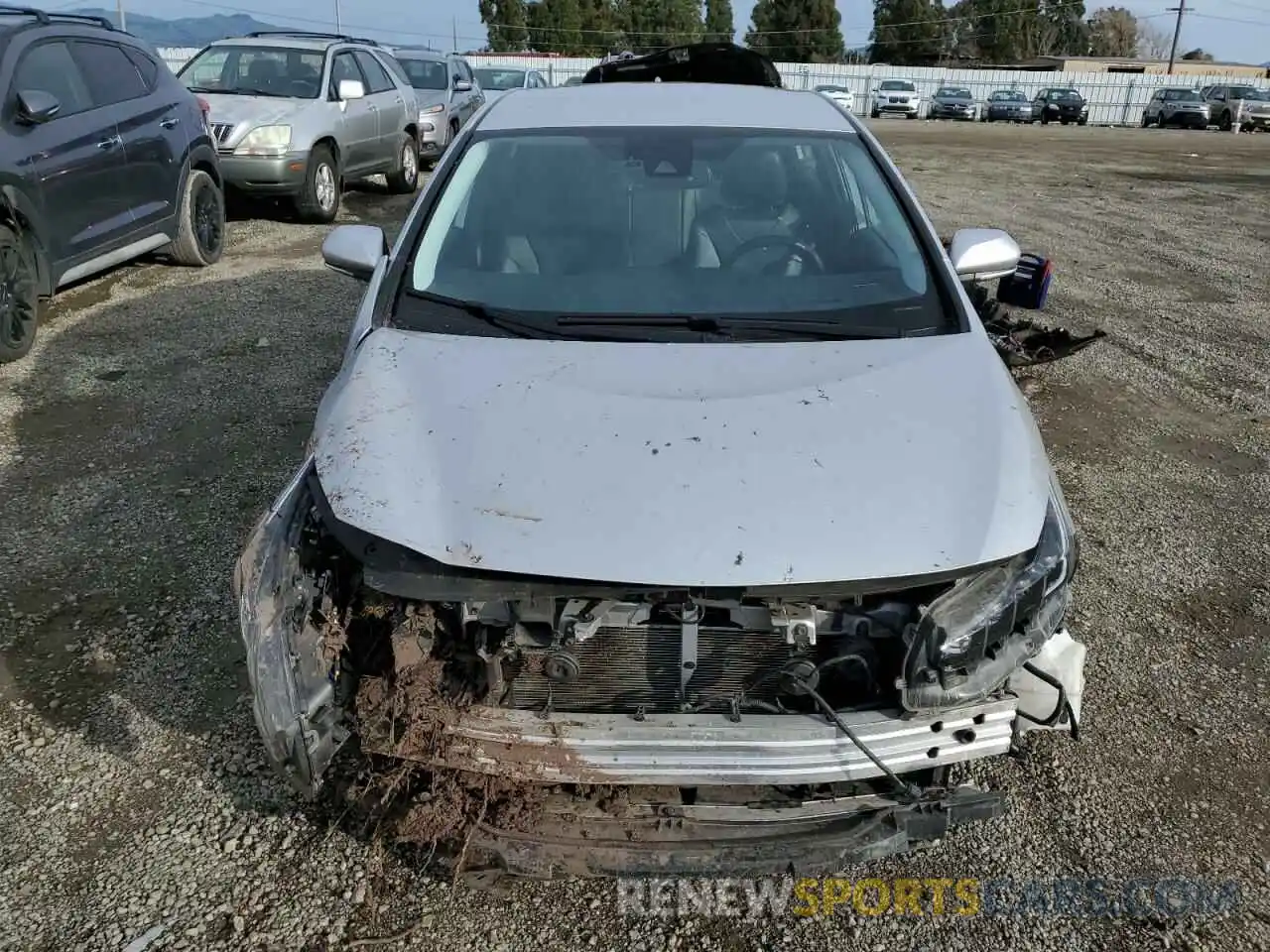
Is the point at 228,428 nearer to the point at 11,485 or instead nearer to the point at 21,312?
the point at 11,485

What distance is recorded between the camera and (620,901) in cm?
245

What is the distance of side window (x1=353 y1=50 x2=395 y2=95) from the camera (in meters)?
11.3

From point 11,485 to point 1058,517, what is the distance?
4.35m

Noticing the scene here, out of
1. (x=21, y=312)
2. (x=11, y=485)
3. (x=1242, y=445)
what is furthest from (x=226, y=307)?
(x=1242, y=445)

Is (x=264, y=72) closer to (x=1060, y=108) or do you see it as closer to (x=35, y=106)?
(x=35, y=106)

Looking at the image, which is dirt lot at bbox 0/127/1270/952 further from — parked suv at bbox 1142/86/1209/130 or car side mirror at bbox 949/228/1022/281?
parked suv at bbox 1142/86/1209/130

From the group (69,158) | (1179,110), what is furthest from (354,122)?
(1179,110)

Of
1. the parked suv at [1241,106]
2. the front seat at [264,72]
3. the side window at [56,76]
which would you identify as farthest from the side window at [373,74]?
the parked suv at [1241,106]

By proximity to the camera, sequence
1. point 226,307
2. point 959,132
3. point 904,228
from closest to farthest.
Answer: point 904,228, point 226,307, point 959,132

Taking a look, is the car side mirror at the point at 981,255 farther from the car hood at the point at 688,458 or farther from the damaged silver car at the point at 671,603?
the damaged silver car at the point at 671,603

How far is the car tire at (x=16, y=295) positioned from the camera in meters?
5.81

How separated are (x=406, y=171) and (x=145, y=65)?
489cm

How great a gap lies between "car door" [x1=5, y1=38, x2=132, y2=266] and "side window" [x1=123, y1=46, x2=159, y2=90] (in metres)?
0.78

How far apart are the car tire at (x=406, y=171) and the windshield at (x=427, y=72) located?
9.19 feet
